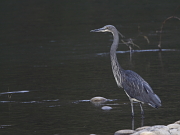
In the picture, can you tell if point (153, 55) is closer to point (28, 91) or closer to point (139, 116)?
point (28, 91)

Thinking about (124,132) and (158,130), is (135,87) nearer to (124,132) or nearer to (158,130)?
(124,132)


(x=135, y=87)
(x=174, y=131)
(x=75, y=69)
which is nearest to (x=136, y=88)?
(x=135, y=87)

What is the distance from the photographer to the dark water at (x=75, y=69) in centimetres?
1025

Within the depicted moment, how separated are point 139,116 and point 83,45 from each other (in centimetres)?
1047

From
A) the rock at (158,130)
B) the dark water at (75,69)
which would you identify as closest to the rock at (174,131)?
the rock at (158,130)

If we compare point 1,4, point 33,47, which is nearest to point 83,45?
point 33,47

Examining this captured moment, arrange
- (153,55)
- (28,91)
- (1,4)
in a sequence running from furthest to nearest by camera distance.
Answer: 1. (1,4)
2. (153,55)
3. (28,91)

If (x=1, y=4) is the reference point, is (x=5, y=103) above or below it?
below

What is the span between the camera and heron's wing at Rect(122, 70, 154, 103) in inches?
405

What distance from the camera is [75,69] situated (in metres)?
15.9

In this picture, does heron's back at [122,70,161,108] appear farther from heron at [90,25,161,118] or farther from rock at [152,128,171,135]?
rock at [152,128,171,135]

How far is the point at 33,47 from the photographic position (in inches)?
815

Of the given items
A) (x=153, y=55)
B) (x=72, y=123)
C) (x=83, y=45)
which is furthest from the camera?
(x=83, y=45)

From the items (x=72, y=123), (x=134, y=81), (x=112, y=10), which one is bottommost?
(x=72, y=123)
